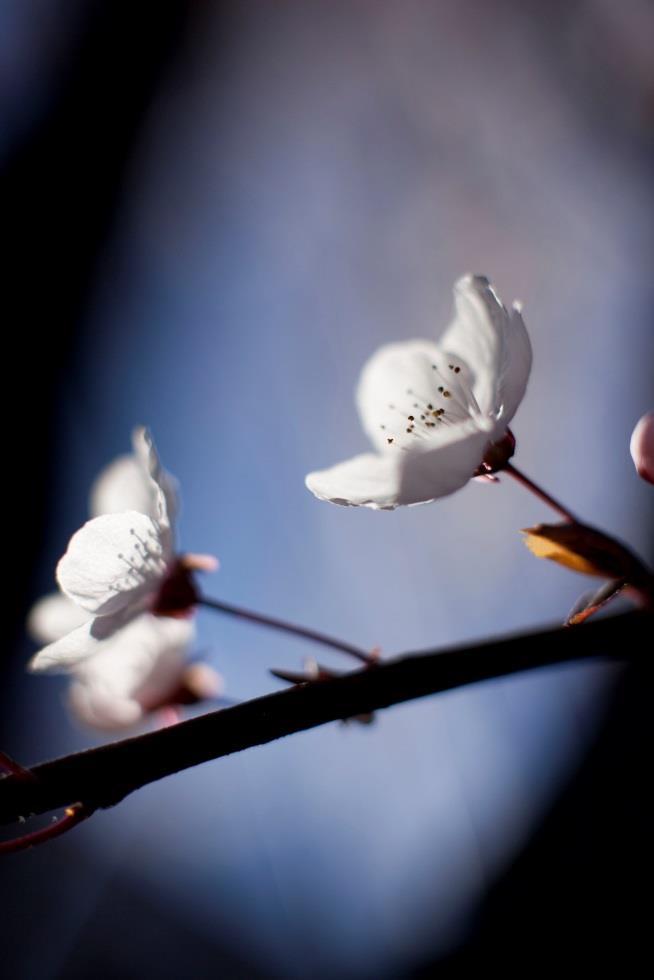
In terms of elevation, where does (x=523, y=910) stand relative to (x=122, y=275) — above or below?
below

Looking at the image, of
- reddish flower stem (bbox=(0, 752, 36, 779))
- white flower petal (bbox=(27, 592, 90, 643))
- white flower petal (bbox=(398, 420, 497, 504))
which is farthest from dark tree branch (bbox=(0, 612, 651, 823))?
white flower petal (bbox=(27, 592, 90, 643))

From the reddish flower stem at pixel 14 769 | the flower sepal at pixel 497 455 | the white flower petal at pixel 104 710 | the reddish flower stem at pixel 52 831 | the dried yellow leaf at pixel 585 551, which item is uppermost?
the reddish flower stem at pixel 14 769

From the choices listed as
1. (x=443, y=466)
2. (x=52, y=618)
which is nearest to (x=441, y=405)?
(x=443, y=466)

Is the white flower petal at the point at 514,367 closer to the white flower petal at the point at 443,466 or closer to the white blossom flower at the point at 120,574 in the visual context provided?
the white flower petal at the point at 443,466

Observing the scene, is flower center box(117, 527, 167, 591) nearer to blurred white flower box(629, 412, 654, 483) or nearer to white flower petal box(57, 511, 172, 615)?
white flower petal box(57, 511, 172, 615)

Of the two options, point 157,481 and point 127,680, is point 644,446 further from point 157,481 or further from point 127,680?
point 127,680

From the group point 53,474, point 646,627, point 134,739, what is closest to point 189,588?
point 134,739

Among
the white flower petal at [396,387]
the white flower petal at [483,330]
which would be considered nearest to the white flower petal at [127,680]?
the white flower petal at [396,387]

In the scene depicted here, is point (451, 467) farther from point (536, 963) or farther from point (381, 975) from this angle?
point (381, 975)
